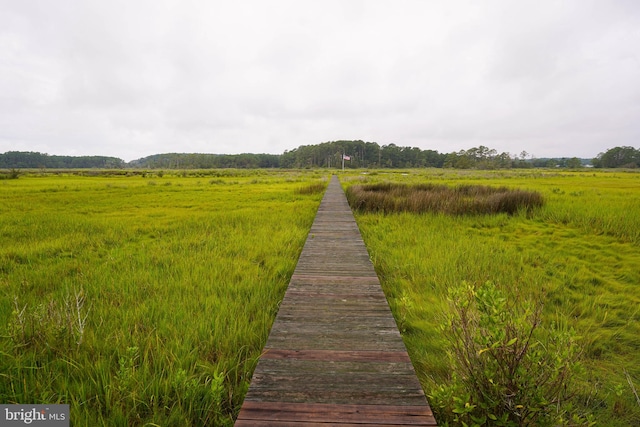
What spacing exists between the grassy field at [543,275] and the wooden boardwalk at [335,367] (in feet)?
1.59

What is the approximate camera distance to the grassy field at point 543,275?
8.95 ft

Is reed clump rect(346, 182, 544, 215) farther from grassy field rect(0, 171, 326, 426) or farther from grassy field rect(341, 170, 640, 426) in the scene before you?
grassy field rect(0, 171, 326, 426)

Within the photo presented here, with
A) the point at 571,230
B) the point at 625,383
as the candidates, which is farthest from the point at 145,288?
the point at 571,230

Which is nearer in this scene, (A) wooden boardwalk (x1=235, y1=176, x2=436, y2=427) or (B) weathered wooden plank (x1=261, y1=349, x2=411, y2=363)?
(A) wooden boardwalk (x1=235, y1=176, x2=436, y2=427)

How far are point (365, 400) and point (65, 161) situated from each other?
206 metres

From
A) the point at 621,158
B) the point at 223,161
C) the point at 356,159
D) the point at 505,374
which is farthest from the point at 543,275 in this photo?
the point at 621,158

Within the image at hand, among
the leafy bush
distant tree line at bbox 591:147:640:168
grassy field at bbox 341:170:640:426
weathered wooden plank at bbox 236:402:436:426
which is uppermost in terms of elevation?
distant tree line at bbox 591:147:640:168

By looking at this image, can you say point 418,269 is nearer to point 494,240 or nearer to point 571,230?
point 494,240

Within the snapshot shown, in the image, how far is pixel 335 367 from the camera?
2318 millimetres

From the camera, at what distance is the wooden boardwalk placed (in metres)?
1.85

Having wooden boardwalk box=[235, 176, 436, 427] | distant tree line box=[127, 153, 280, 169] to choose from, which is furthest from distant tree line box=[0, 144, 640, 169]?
wooden boardwalk box=[235, 176, 436, 427]

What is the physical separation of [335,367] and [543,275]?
16.2ft

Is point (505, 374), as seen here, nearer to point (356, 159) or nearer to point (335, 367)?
point (335, 367)

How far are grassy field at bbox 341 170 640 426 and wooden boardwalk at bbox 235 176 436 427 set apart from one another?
484 millimetres
